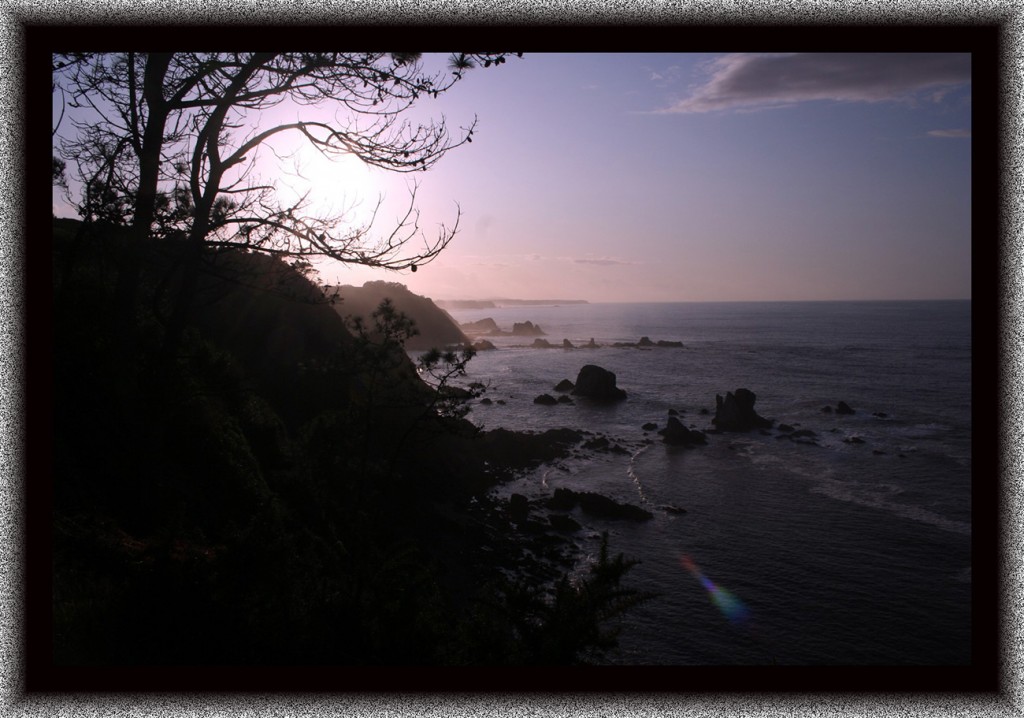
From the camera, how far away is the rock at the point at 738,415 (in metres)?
46.7

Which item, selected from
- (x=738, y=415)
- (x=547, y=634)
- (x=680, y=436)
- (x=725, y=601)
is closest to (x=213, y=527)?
(x=547, y=634)

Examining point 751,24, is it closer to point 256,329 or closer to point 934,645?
point 934,645

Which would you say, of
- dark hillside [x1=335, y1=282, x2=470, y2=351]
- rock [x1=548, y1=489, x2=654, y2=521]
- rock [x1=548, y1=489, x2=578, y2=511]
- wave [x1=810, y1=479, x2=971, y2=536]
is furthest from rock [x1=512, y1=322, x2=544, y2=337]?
rock [x1=548, y1=489, x2=654, y2=521]

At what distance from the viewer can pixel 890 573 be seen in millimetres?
23438

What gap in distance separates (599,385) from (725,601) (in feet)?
123

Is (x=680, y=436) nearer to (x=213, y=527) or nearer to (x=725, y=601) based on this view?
(x=725, y=601)

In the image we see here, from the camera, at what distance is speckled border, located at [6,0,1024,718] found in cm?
374

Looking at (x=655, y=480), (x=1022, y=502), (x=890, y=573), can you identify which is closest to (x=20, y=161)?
(x=1022, y=502)

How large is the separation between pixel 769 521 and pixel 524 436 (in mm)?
15937

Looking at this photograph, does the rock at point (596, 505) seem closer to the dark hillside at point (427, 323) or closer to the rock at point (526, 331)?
the dark hillside at point (427, 323)

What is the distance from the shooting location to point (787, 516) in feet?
95.1

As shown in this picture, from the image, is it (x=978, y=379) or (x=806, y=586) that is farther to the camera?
(x=806, y=586)

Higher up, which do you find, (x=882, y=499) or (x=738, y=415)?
(x=738, y=415)

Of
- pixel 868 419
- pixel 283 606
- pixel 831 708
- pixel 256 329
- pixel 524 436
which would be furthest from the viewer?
pixel 868 419
